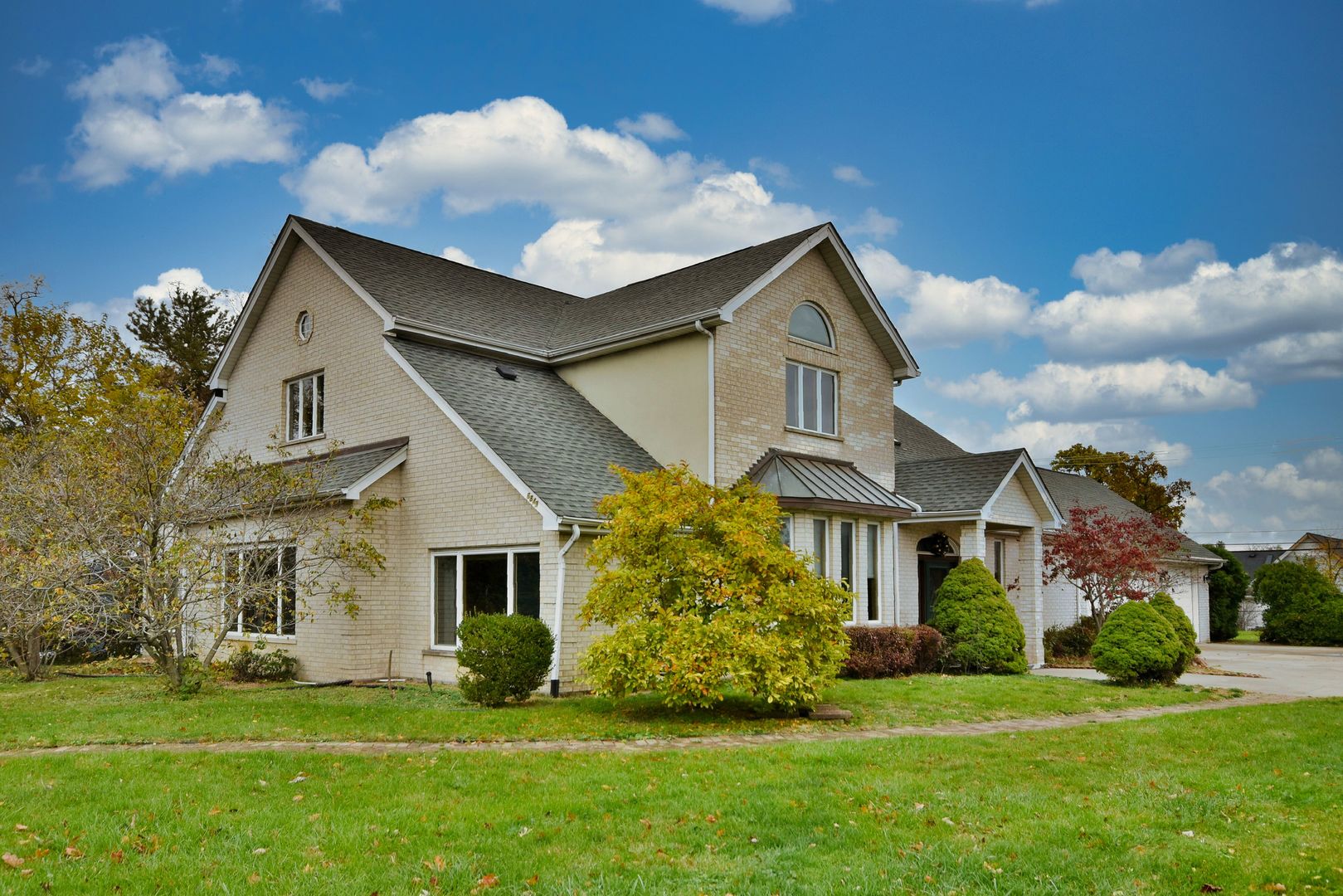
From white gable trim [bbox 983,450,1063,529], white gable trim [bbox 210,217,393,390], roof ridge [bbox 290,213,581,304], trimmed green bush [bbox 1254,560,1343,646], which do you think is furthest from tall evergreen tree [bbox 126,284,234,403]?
trimmed green bush [bbox 1254,560,1343,646]

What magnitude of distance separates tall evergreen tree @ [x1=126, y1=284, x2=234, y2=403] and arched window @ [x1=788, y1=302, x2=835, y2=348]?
102ft

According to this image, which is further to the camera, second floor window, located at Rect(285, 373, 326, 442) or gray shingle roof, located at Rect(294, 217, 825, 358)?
second floor window, located at Rect(285, 373, 326, 442)

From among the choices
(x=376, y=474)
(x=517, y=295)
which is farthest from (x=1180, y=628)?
(x=517, y=295)

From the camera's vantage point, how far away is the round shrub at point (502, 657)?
47.2ft

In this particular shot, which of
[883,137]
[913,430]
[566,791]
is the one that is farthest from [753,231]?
[566,791]

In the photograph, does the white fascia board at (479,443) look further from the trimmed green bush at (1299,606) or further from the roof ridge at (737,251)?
the trimmed green bush at (1299,606)

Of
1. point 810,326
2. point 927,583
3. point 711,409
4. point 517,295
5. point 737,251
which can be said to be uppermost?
point 737,251

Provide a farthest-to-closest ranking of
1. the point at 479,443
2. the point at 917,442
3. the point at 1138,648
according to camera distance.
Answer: the point at 917,442 < the point at 1138,648 < the point at 479,443

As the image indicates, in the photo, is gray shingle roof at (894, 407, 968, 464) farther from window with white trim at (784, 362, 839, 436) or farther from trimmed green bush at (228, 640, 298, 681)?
trimmed green bush at (228, 640, 298, 681)

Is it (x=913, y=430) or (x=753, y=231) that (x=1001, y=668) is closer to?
(x=913, y=430)

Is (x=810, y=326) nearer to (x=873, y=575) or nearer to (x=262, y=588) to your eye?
(x=873, y=575)

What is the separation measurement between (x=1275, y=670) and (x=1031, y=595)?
6.33m

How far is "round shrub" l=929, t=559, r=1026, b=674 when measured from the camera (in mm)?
20391

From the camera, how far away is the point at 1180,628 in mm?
19344
